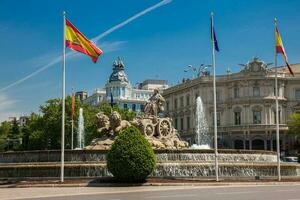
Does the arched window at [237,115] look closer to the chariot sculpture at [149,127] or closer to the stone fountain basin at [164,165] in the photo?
the chariot sculpture at [149,127]

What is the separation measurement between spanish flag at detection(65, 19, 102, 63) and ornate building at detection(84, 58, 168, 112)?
103862 millimetres

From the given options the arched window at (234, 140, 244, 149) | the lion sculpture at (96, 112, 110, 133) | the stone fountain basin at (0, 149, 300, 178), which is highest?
the lion sculpture at (96, 112, 110, 133)

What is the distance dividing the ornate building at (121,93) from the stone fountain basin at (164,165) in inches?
3936

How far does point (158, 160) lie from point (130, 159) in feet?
17.5

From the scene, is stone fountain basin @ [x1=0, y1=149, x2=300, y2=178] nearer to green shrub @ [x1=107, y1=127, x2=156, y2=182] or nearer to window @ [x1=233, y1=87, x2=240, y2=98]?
green shrub @ [x1=107, y1=127, x2=156, y2=182]

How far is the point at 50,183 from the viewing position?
25.3 metres

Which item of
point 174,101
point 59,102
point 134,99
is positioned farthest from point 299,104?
point 134,99

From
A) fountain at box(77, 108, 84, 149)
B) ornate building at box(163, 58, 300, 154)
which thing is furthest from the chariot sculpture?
ornate building at box(163, 58, 300, 154)

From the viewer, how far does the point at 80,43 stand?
2809cm

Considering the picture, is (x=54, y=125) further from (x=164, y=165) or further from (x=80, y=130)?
(x=164, y=165)

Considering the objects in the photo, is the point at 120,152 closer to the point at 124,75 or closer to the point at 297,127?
the point at 297,127

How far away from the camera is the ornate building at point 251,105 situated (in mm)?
94812

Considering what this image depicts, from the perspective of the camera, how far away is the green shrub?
24.7 meters

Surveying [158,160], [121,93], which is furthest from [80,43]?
[121,93]
